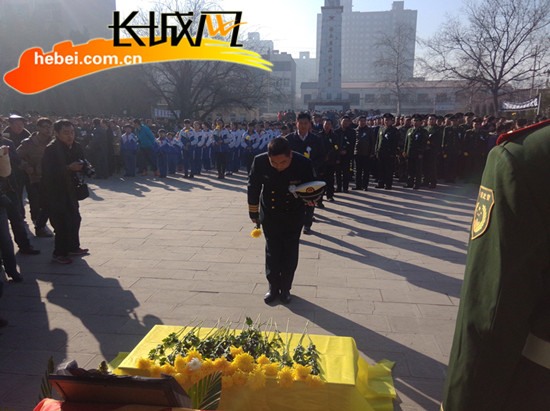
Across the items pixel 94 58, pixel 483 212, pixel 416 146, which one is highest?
pixel 94 58

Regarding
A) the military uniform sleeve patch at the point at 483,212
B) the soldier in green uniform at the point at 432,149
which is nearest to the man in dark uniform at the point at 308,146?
the soldier in green uniform at the point at 432,149

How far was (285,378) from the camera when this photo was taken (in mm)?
2395

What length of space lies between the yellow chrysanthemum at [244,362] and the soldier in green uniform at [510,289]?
1352 mm

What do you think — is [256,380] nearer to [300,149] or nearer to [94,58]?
[300,149]

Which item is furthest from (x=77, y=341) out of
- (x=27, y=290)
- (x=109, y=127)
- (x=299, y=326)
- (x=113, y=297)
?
(x=109, y=127)

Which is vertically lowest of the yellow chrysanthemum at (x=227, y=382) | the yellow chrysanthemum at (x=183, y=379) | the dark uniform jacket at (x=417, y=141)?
the yellow chrysanthemum at (x=227, y=382)

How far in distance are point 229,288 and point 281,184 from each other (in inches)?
57.0

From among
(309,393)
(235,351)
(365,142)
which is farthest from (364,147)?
(309,393)

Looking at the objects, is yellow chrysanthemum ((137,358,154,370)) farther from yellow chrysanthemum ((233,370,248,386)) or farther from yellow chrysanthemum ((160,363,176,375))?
yellow chrysanthemum ((233,370,248,386))

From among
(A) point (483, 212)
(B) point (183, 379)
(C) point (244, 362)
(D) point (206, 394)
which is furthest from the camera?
(C) point (244, 362)

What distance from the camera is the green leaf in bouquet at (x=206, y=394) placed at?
1.77m

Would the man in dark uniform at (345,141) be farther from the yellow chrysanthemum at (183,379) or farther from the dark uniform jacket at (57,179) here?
the yellow chrysanthemum at (183,379)

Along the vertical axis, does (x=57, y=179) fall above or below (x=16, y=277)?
above

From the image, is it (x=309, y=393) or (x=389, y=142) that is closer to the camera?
(x=309, y=393)
